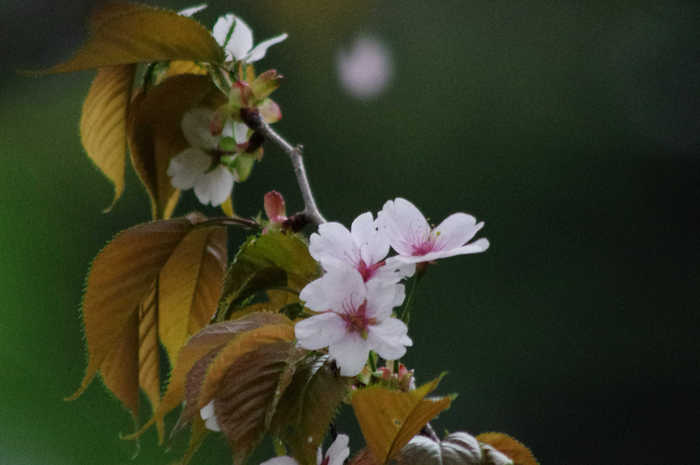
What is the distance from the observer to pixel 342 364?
34cm

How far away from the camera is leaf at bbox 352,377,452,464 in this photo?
0.98 ft

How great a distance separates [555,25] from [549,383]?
2.15 metres

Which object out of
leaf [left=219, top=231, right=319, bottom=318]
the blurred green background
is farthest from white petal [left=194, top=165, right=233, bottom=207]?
the blurred green background

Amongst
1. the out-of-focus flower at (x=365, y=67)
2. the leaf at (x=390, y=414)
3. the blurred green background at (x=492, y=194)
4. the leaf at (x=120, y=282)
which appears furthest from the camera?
the out-of-focus flower at (x=365, y=67)

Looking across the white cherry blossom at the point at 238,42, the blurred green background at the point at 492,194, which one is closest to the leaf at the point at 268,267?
the white cherry blossom at the point at 238,42

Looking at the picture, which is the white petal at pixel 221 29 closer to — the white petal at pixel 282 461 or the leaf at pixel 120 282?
the leaf at pixel 120 282

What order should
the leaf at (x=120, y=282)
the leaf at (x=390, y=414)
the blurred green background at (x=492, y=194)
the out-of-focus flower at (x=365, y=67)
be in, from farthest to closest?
the out-of-focus flower at (x=365, y=67)
the blurred green background at (x=492, y=194)
the leaf at (x=120, y=282)
the leaf at (x=390, y=414)

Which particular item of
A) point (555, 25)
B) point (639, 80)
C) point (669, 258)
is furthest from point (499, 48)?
point (669, 258)

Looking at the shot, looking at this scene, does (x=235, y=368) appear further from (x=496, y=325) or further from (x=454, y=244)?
(x=496, y=325)

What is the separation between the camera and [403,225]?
0.37m

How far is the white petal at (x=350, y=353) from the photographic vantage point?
0.33m

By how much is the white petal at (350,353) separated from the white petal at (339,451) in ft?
0.11

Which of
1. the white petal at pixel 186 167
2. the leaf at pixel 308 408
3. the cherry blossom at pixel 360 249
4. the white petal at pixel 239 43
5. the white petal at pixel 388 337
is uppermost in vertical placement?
the white petal at pixel 239 43

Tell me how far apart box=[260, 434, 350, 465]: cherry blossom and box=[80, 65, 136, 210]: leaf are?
209 millimetres
